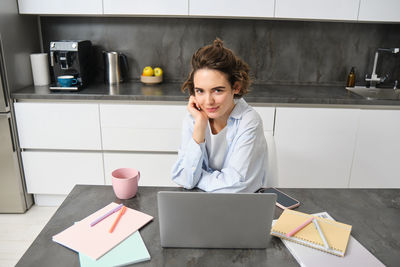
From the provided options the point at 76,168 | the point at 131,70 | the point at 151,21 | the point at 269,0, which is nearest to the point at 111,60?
the point at 131,70

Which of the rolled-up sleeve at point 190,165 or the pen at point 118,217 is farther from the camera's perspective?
the rolled-up sleeve at point 190,165

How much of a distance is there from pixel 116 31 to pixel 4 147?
50.5 inches

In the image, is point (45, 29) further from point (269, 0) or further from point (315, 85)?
point (315, 85)

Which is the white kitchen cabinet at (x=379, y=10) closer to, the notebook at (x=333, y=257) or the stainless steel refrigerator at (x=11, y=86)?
the notebook at (x=333, y=257)


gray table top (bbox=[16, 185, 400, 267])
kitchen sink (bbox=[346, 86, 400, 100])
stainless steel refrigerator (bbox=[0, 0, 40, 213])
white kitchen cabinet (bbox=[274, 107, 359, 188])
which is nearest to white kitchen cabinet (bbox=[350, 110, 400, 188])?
white kitchen cabinet (bbox=[274, 107, 359, 188])

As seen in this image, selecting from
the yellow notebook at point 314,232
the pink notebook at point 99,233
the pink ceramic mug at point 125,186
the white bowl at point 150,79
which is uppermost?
the white bowl at point 150,79

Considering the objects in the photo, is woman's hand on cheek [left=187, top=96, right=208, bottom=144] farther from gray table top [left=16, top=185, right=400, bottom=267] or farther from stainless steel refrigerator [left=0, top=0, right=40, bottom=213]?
stainless steel refrigerator [left=0, top=0, right=40, bottom=213]

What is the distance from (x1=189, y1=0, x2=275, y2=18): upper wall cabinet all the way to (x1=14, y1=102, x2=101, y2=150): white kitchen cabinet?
3.41 ft

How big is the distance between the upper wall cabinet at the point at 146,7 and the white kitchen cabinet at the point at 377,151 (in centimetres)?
154

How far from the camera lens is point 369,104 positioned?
236 cm

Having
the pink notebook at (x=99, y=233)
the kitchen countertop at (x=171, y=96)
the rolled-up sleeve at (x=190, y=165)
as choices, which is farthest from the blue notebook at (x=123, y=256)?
the kitchen countertop at (x=171, y=96)

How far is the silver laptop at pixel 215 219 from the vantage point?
817 mm

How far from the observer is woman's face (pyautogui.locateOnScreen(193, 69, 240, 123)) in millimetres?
1294

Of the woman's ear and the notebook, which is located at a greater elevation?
the woman's ear
